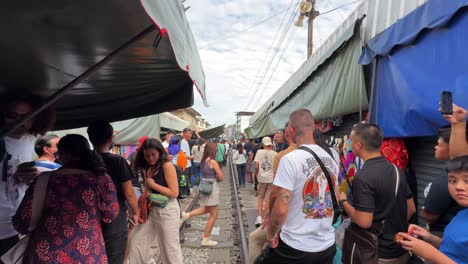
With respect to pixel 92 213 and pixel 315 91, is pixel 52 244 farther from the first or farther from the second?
pixel 315 91

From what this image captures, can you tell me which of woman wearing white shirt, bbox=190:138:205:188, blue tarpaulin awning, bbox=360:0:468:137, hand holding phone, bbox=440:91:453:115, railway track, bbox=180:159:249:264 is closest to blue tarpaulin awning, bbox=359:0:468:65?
blue tarpaulin awning, bbox=360:0:468:137

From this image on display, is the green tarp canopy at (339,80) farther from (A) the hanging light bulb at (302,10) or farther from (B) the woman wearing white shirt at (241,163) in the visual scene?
(A) the hanging light bulb at (302,10)

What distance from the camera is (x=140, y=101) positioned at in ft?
11.1

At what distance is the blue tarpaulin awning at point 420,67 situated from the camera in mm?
2307

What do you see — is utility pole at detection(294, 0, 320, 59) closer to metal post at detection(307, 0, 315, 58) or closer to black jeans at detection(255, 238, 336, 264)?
metal post at detection(307, 0, 315, 58)

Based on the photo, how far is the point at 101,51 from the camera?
6.31 ft

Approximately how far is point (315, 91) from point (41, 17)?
533cm

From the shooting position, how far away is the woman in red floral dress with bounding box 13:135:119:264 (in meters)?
1.90

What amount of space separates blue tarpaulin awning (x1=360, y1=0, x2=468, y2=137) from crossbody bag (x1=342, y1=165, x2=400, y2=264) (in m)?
0.73

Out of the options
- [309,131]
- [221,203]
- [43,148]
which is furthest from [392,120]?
[221,203]

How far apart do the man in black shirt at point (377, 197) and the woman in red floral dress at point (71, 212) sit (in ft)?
6.65

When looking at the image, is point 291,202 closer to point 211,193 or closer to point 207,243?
point 211,193

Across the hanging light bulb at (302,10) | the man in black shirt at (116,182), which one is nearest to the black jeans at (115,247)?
the man in black shirt at (116,182)

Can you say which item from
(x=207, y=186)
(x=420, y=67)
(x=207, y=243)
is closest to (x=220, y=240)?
(x=207, y=243)
